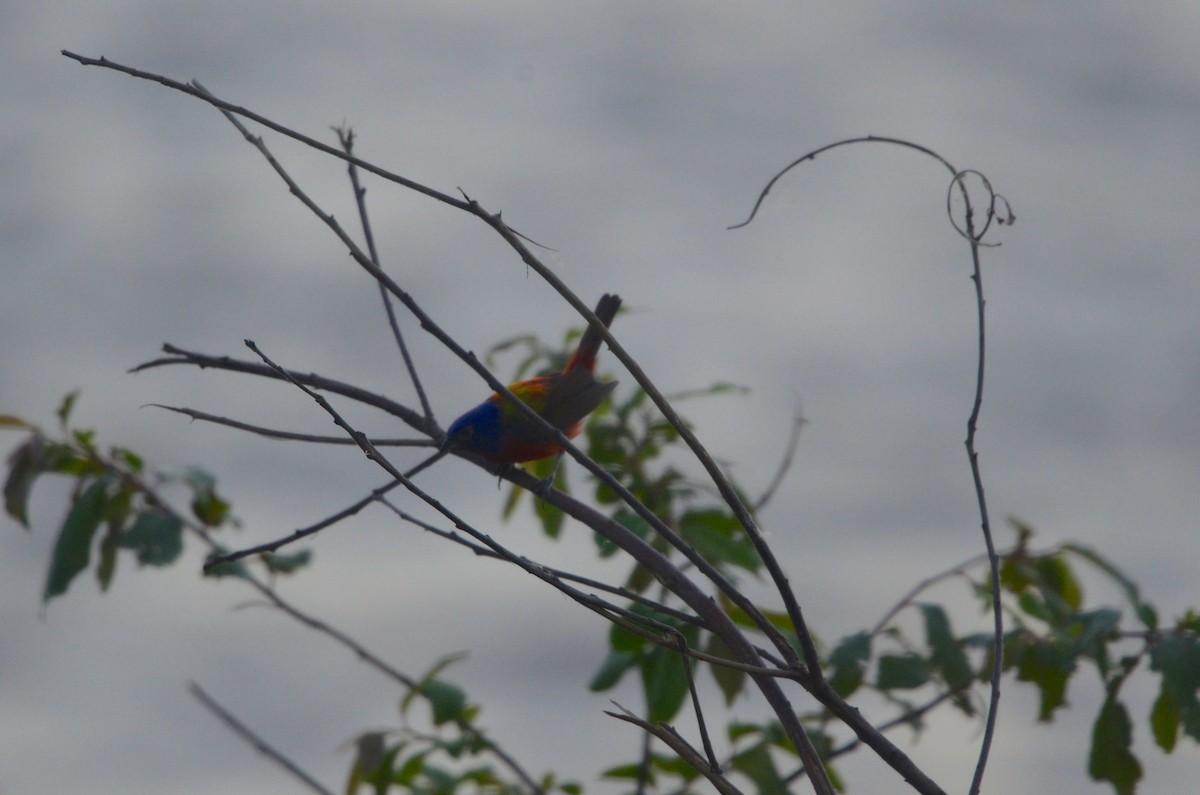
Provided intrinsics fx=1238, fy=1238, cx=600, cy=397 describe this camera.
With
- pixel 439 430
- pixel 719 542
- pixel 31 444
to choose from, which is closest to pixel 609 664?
pixel 719 542

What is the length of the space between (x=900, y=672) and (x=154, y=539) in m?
2.30

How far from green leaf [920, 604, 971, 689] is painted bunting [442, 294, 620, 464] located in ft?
4.96

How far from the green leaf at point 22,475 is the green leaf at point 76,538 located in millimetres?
129

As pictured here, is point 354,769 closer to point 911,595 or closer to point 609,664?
point 609,664

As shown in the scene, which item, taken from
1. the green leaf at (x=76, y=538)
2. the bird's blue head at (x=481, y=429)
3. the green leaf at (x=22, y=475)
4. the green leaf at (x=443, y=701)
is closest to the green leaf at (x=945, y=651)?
the green leaf at (x=443, y=701)

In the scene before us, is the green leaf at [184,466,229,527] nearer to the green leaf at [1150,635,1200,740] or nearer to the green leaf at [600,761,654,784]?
the green leaf at [600,761,654,784]

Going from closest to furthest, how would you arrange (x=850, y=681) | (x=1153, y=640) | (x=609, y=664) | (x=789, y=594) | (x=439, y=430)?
(x=789, y=594) → (x=439, y=430) → (x=1153, y=640) → (x=850, y=681) → (x=609, y=664)

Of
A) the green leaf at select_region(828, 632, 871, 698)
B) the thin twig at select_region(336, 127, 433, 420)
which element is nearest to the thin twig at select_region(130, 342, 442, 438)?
the thin twig at select_region(336, 127, 433, 420)

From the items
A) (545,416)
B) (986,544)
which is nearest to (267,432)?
(986,544)

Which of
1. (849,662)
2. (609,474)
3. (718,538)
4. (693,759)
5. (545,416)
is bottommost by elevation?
(693,759)

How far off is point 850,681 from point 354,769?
5.18 feet

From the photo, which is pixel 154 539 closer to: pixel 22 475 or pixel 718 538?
pixel 22 475

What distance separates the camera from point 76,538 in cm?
382

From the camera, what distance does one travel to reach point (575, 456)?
1.67 meters
